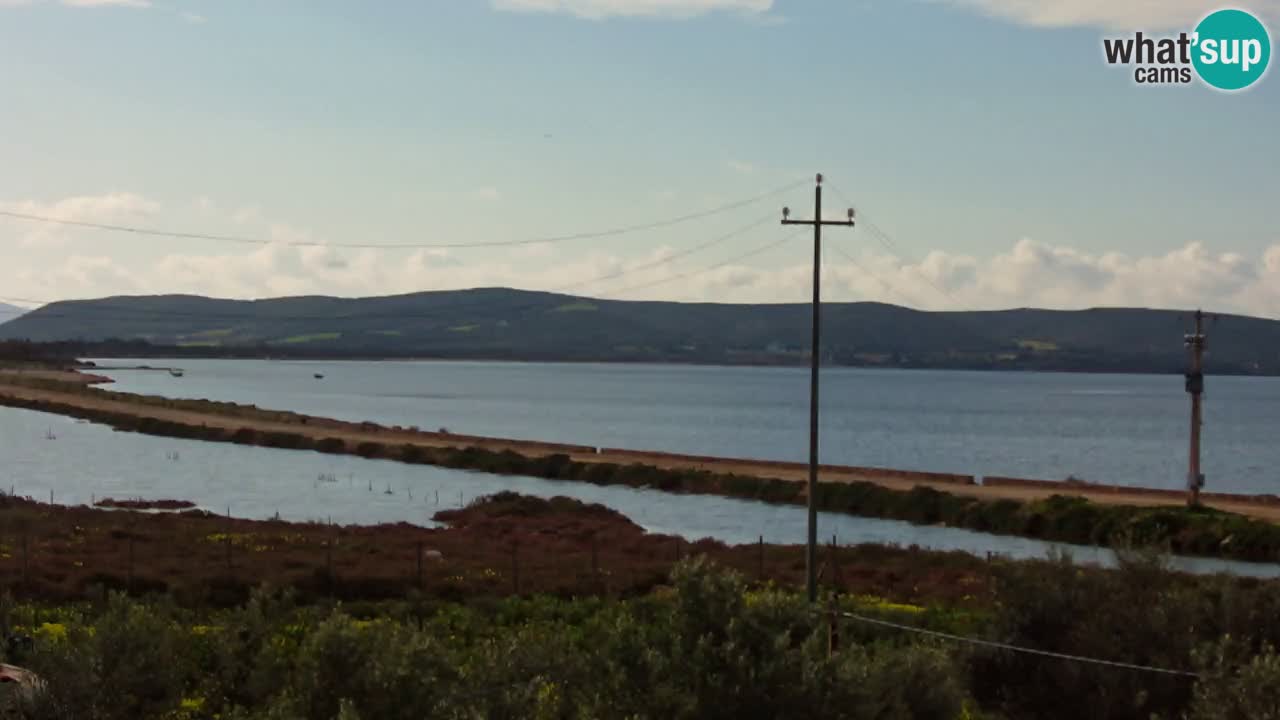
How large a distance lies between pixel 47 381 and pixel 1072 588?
196550 mm

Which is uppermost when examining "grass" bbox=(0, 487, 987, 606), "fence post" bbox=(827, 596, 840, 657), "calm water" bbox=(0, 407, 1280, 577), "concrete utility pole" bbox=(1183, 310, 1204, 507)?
"concrete utility pole" bbox=(1183, 310, 1204, 507)

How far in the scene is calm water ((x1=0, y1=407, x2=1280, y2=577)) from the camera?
65.9 meters

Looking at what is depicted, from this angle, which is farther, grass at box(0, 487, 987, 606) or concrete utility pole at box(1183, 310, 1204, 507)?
concrete utility pole at box(1183, 310, 1204, 507)

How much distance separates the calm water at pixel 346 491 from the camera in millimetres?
65875

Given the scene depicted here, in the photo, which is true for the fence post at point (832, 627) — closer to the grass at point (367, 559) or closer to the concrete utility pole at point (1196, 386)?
the grass at point (367, 559)

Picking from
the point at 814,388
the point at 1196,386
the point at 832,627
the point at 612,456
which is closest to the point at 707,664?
the point at 832,627

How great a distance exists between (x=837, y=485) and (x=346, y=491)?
97.8 ft

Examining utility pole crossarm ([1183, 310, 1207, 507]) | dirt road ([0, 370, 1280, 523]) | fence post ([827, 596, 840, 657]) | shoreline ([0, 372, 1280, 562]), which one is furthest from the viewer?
dirt road ([0, 370, 1280, 523])

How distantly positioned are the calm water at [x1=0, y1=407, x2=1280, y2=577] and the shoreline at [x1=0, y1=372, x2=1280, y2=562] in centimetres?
213

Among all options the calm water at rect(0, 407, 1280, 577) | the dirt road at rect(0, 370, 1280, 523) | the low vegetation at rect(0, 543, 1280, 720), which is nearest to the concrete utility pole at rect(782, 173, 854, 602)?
the low vegetation at rect(0, 543, 1280, 720)

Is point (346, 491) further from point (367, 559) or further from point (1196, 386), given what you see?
point (1196, 386)

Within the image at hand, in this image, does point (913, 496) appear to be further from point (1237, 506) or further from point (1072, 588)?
point (1072, 588)

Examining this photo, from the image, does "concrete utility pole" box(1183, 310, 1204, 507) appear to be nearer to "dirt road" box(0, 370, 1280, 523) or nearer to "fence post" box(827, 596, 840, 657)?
"dirt road" box(0, 370, 1280, 523)

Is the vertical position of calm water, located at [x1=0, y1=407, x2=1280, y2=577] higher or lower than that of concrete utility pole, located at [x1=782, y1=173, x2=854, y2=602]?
lower
